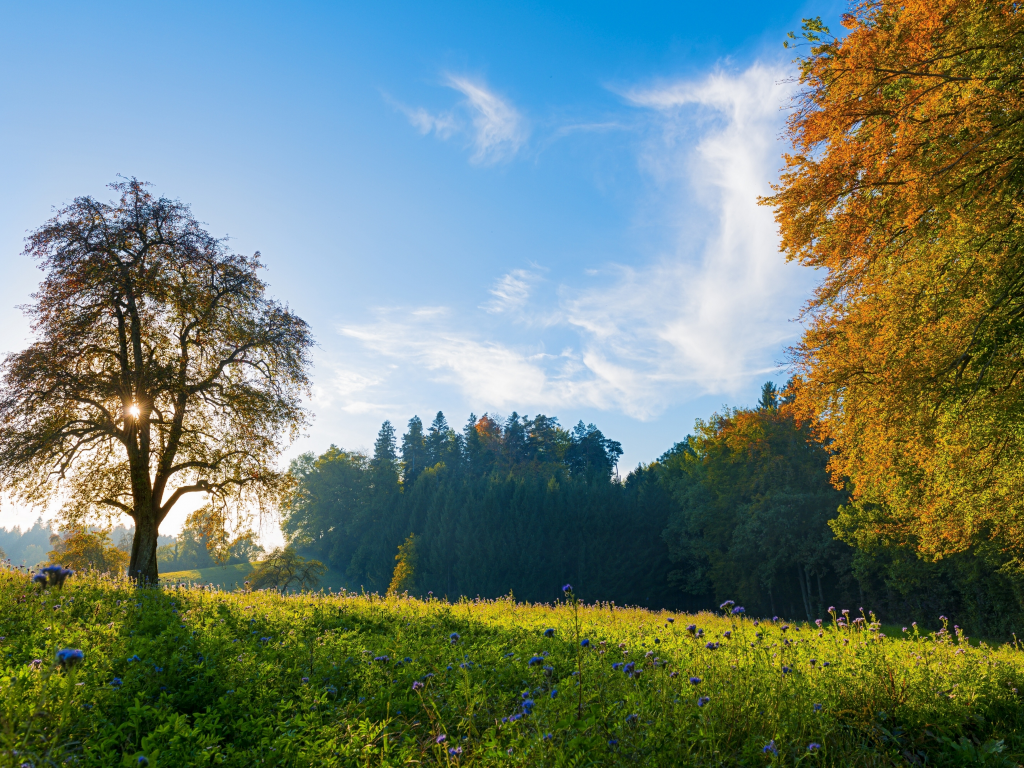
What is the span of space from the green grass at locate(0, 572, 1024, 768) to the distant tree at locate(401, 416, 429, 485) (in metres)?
63.1

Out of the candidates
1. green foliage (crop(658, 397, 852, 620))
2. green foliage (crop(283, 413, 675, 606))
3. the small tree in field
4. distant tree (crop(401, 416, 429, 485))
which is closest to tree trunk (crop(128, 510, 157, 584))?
the small tree in field

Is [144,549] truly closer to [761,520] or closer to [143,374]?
[143,374]

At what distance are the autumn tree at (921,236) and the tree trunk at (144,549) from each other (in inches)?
572

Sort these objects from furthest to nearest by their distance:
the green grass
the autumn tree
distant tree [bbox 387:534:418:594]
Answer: distant tree [bbox 387:534:418:594], the autumn tree, the green grass

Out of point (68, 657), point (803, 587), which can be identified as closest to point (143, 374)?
point (68, 657)

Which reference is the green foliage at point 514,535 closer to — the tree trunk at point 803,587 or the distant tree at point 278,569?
the distant tree at point 278,569

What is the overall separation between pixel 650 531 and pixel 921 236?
4389 centimetres

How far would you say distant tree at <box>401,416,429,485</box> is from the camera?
69062 mm

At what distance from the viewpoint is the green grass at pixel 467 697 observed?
327 centimetres

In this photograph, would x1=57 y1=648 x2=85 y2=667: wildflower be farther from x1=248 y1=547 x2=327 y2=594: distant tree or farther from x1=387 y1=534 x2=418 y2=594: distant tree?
x1=387 y1=534 x2=418 y2=594: distant tree

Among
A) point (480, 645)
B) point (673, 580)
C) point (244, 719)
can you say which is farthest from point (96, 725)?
point (673, 580)

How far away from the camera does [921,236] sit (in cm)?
726

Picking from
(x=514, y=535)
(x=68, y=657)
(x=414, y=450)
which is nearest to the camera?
(x=68, y=657)

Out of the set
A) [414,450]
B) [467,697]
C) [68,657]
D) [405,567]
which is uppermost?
[414,450]
